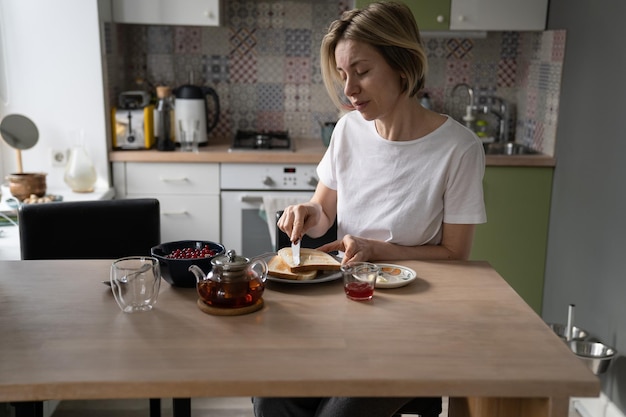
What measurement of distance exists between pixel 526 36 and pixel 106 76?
222 cm

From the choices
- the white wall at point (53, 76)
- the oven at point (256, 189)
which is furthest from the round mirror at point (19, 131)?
the oven at point (256, 189)

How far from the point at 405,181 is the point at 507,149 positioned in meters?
1.97

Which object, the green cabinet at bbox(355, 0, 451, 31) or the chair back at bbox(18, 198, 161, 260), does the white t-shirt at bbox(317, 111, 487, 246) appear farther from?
the green cabinet at bbox(355, 0, 451, 31)

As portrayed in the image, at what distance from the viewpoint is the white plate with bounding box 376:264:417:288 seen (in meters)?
1.52

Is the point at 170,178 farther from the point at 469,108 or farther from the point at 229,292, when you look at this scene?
the point at 229,292

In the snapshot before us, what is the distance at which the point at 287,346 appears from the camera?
48.2 inches

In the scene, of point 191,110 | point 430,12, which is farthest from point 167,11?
point 430,12

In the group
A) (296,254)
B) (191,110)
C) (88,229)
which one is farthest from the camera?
(191,110)

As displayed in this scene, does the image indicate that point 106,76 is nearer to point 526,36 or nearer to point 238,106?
point 238,106

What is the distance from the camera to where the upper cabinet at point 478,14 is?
341 centimetres

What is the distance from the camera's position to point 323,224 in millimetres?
2016

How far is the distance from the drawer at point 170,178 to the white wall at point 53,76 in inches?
5.3

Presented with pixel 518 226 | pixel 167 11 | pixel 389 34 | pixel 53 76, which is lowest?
pixel 518 226

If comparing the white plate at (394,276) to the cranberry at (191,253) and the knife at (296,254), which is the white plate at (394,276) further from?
the cranberry at (191,253)
